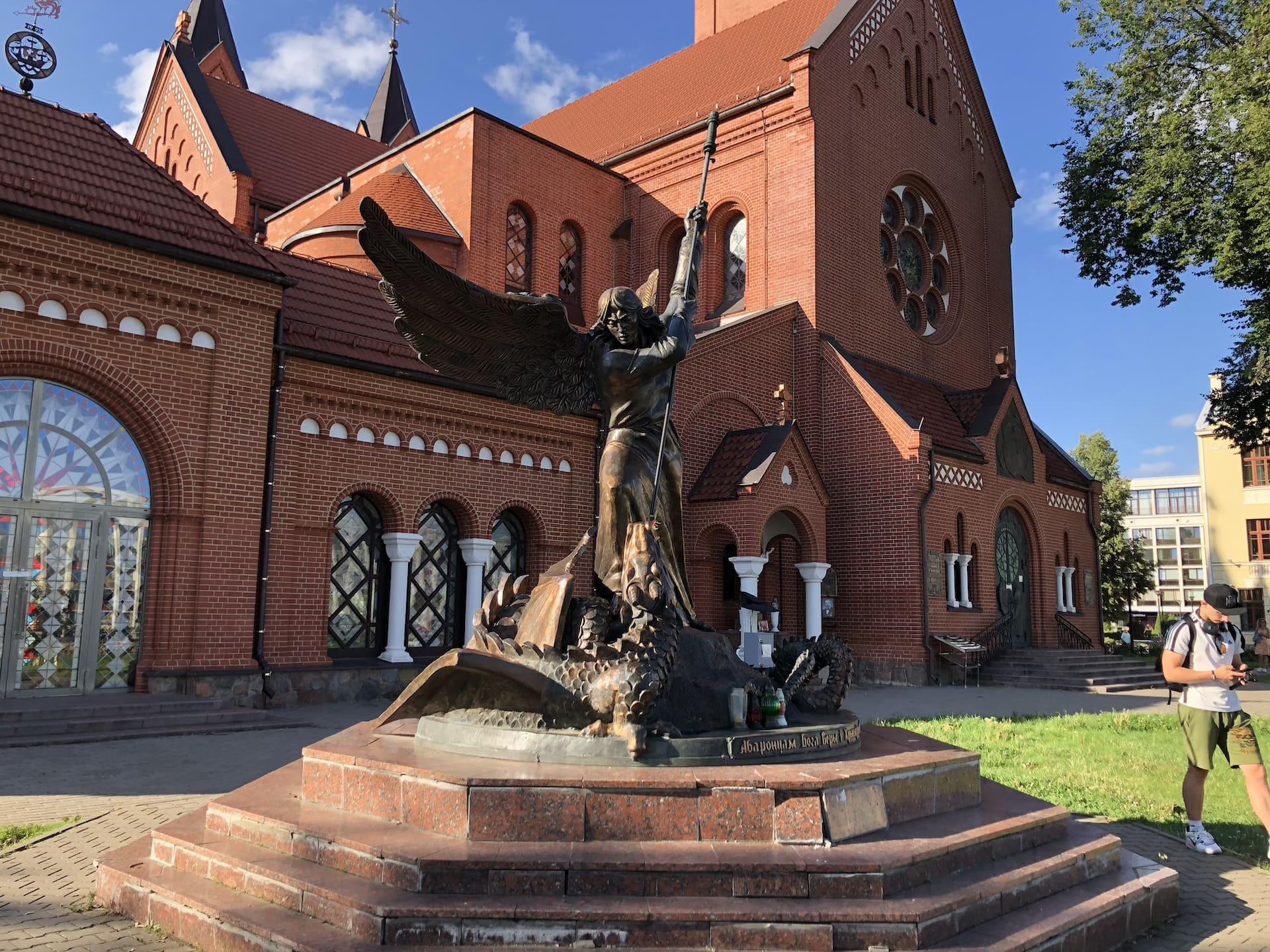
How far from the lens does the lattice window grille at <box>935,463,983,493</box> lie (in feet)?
61.8

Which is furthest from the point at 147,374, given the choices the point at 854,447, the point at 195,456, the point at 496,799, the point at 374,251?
the point at 854,447

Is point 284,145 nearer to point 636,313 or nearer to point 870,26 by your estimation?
point 870,26

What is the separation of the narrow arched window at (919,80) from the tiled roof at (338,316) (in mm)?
15332

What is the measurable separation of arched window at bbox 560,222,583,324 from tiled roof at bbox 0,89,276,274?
11255mm

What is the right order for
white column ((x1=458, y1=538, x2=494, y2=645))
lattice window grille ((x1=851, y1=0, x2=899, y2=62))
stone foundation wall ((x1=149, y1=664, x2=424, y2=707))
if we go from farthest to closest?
lattice window grille ((x1=851, y1=0, x2=899, y2=62)) → white column ((x1=458, y1=538, x2=494, y2=645)) → stone foundation wall ((x1=149, y1=664, x2=424, y2=707))

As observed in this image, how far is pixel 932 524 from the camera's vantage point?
18547mm

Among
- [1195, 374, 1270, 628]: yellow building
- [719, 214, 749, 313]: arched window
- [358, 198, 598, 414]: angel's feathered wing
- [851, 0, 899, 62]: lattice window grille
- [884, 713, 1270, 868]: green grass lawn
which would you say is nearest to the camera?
[358, 198, 598, 414]: angel's feathered wing

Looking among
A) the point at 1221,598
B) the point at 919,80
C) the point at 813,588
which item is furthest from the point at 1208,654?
the point at 919,80

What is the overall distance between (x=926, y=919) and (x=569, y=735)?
76.7 inches

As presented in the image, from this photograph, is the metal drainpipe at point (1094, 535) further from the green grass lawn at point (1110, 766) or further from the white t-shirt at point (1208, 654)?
the white t-shirt at point (1208, 654)

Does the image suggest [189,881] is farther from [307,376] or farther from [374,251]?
[307,376]

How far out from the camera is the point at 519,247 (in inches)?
856

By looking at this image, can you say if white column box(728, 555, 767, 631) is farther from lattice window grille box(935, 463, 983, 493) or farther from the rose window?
the rose window

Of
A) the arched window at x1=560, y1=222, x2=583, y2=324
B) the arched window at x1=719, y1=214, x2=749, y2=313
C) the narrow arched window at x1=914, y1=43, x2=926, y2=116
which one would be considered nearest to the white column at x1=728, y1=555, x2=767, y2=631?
the arched window at x1=719, y1=214, x2=749, y2=313
